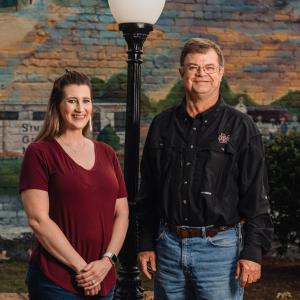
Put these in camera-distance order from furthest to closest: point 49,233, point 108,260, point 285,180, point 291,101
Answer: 1. point 291,101
2. point 285,180
3. point 108,260
4. point 49,233

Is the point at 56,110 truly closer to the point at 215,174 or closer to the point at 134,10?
the point at 215,174

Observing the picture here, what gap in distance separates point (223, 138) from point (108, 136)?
534 cm

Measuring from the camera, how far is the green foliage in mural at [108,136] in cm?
913

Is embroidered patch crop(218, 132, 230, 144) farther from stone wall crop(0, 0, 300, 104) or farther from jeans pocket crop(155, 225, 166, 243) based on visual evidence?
stone wall crop(0, 0, 300, 104)


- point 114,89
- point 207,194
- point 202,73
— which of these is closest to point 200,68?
point 202,73

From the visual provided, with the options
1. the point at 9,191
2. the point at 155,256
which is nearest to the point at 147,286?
the point at 9,191

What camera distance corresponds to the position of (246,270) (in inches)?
150

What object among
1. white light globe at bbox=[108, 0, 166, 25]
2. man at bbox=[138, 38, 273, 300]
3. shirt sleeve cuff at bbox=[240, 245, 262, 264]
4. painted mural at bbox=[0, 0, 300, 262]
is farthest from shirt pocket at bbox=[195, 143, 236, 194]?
painted mural at bbox=[0, 0, 300, 262]

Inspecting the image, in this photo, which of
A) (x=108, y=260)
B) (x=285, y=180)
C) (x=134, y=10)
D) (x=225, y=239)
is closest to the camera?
(x=108, y=260)

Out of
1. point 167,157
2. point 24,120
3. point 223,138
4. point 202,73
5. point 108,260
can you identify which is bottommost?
point 108,260

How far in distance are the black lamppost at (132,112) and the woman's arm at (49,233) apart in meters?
2.10

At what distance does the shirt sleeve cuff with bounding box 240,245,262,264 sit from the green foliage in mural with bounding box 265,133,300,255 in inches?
158

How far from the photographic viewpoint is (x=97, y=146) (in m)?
3.95

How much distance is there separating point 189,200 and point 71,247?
0.63 metres
